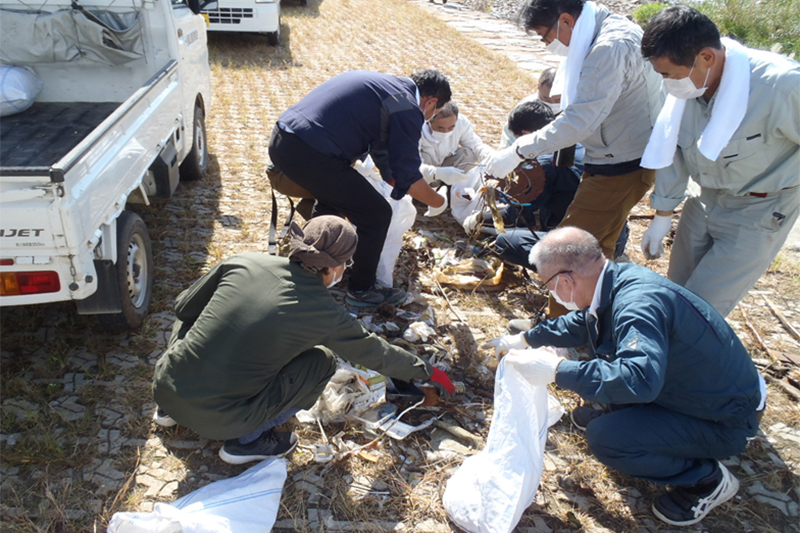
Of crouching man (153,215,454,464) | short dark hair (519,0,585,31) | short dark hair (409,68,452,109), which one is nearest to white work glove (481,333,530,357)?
crouching man (153,215,454,464)

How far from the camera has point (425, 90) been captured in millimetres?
3494

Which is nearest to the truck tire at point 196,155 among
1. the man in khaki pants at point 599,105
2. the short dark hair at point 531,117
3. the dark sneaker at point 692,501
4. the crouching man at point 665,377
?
the short dark hair at point 531,117

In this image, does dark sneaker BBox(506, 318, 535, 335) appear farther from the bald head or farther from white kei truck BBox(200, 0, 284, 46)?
white kei truck BBox(200, 0, 284, 46)

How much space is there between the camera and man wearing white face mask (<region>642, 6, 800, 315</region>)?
2607 mm

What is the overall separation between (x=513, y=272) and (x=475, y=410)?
5.02 feet

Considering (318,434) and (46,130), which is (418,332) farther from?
(46,130)

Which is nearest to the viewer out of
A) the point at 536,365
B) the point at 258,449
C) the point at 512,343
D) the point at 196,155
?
the point at 536,365

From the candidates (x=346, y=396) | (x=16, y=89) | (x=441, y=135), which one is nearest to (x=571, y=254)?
(x=346, y=396)

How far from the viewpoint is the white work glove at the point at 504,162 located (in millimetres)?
3648

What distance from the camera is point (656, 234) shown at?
3369mm

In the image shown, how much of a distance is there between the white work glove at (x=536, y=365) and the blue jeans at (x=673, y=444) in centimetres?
47

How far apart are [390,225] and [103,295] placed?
6.05 feet

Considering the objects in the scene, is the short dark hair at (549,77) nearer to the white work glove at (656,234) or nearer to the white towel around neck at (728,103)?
the white work glove at (656,234)

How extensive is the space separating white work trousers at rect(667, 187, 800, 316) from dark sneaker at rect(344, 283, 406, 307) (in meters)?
1.77
